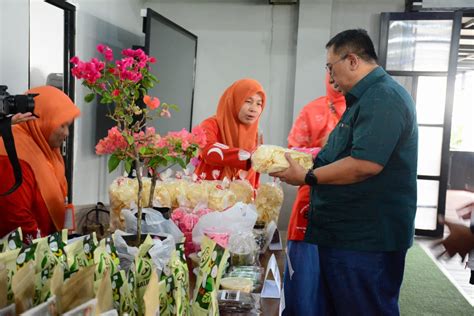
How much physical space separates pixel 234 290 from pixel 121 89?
1.96 ft

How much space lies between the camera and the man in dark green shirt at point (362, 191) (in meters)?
1.61

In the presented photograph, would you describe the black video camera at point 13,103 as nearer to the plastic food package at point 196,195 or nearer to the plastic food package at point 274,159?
the plastic food package at point 196,195

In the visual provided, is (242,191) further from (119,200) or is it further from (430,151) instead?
(430,151)

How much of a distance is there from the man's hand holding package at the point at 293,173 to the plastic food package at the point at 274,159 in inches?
0.6

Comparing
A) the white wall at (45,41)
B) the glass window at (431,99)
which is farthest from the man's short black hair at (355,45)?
the glass window at (431,99)

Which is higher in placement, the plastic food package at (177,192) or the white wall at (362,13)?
the white wall at (362,13)

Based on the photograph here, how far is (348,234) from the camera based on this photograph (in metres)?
1.70

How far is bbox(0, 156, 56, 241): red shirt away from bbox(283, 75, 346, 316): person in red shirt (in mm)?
991

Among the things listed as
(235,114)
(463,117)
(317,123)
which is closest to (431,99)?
(317,123)

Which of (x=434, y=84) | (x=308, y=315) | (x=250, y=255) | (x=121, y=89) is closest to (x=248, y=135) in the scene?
(x=308, y=315)

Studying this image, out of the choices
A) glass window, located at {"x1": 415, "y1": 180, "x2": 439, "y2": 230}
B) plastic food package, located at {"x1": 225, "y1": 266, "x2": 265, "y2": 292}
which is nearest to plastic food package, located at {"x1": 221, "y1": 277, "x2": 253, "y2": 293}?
plastic food package, located at {"x1": 225, "y1": 266, "x2": 265, "y2": 292}

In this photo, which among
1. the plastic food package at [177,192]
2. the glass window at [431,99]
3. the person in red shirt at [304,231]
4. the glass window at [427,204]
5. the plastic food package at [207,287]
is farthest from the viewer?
the glass window at [427,204]

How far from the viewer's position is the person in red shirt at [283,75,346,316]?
219 centimetres

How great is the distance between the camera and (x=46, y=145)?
190 cm
